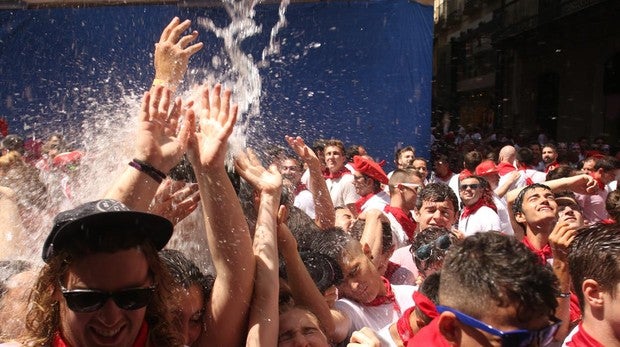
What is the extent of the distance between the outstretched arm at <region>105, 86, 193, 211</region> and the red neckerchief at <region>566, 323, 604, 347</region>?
1539 mm

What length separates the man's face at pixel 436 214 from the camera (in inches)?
194

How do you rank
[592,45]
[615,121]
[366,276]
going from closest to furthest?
[366,276], [615,121], [592,45]

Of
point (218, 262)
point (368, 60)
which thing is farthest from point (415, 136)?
point (218, 262)

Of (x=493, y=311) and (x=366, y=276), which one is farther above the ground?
(x=493, y=311)

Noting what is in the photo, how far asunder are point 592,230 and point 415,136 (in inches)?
318

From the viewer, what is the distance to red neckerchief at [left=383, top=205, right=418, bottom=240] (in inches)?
221

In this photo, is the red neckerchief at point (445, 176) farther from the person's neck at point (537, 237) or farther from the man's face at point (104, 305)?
the man's face at point (104, 305)

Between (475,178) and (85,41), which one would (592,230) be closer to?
(475,178)

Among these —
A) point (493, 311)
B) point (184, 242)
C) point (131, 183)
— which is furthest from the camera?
point (184, 242)

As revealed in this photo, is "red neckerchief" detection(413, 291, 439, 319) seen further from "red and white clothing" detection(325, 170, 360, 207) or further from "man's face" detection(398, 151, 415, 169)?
"man's face" detection(398, 151, 415, 169)

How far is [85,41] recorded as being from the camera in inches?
396

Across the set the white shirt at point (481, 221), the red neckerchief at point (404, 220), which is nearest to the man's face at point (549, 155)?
the white shirt at point (481, 221)

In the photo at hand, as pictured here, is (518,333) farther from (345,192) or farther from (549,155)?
(549,155)

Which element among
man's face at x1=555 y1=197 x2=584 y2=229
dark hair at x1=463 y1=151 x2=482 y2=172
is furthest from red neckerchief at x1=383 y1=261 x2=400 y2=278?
dark hair at x1=463 y1=151 x2=482 y2=172
